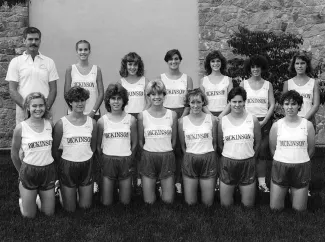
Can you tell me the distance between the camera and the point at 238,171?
15.6 feet

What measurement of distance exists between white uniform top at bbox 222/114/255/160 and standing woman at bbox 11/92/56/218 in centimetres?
170

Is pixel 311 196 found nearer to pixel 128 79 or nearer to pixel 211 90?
pixel 211 90

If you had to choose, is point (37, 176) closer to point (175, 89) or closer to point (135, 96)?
point (135, 96)

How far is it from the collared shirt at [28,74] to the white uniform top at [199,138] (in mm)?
1607

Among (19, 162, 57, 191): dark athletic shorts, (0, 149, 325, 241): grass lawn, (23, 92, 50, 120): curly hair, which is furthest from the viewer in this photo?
(23, 92, 50, 120): curly hair

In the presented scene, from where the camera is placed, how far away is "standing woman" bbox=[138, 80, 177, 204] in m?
4.86

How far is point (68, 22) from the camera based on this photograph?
332 inches

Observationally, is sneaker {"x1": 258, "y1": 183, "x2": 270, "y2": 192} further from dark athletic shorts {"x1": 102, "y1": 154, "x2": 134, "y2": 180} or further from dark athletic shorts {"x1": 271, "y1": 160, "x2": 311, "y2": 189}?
dark athletic shorts {"x1": 102, "y1": 154, "x2": 134, "y2": 180}

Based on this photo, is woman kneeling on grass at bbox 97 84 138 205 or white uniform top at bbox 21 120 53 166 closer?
Result: white uniform top at bbox 21 120 53 166

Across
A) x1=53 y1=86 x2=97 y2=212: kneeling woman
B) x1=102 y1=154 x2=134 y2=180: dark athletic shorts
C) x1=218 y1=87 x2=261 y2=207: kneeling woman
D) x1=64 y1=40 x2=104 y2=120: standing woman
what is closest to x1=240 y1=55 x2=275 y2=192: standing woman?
x1=218 y1=87 x2=261 y2=207: kneeling woman

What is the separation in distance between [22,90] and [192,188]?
2.06m

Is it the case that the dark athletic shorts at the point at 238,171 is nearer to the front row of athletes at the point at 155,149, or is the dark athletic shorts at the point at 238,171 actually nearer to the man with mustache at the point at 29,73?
the front row of athletes at the point at 155,149

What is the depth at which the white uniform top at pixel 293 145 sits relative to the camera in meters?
4.58

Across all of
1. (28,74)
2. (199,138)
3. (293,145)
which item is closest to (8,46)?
(28,74)
